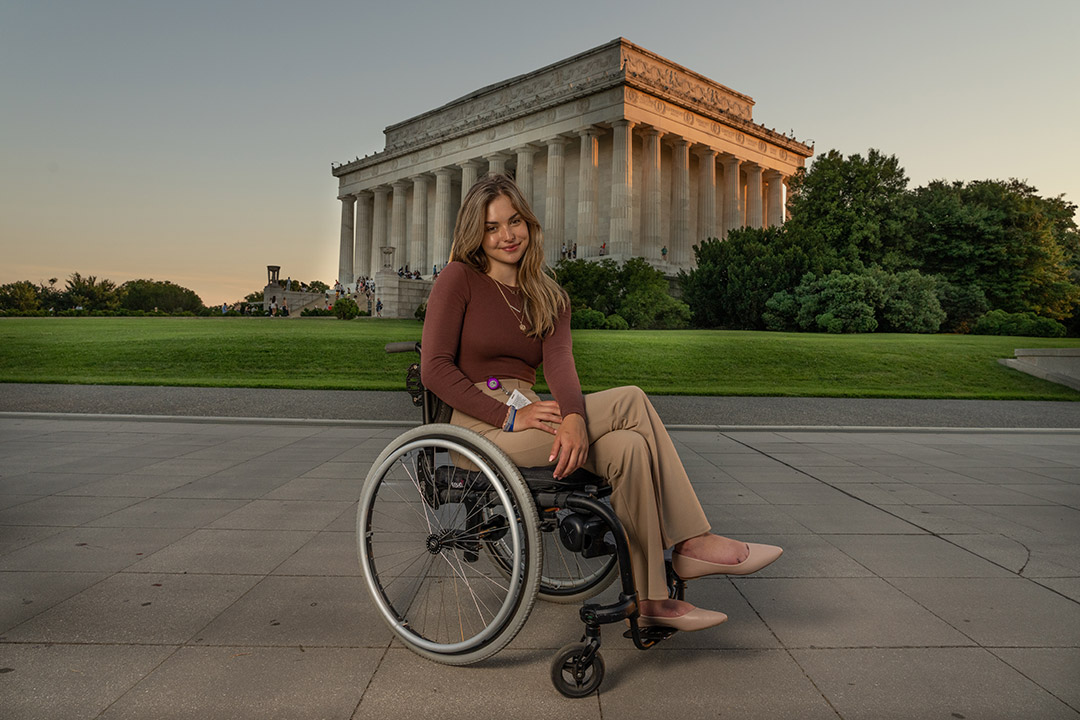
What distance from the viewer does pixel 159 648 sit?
2.82 m

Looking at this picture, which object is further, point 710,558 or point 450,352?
point 450,352

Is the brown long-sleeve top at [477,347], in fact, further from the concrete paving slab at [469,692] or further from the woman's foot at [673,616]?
the concrete paving slab at [469,692]

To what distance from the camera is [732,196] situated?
56.0 m

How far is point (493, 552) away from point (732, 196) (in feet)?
187

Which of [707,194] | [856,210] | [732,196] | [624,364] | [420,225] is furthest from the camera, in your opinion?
[420,225]

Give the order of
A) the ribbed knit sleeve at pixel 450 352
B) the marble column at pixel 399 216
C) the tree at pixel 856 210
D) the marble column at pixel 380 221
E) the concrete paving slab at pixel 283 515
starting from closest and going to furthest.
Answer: the ribbed knit sleeve at pixel 450 352 < the concrete paving slab at pixel 283 515 < the tree at pixel 856 210 < the marble column at pixel 399 216 < the marble column at pixel 380 221

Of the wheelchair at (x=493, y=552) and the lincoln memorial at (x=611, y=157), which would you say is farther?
the lincoln memorial at (x=611, y=157)

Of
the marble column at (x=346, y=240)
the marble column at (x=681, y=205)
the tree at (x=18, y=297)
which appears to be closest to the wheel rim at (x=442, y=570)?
the marble column at (x=681, y=205)

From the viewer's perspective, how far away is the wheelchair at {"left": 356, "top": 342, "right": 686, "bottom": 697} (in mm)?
2479

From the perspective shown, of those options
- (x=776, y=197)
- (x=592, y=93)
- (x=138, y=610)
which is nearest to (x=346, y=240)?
(x=592, y=93)

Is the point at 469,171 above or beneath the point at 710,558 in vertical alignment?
above

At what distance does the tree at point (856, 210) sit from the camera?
37.3m

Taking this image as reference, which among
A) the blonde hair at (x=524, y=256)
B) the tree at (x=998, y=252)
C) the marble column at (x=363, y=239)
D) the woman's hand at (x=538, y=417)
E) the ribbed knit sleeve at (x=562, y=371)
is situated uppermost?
the marble column at (x=363, y=239)

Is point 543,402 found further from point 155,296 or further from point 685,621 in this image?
point 155,296
